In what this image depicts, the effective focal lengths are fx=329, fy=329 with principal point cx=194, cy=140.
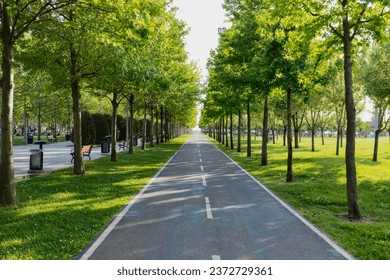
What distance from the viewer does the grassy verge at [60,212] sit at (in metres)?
6.57

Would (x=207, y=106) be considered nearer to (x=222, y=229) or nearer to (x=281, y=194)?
(x=281, y=194)

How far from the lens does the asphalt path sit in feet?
20.5

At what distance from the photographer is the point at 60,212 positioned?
9242 millimetres

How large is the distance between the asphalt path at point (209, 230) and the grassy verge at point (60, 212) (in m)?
0.45

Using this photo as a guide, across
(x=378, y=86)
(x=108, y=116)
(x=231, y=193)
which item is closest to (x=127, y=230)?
(x=231, y=193)

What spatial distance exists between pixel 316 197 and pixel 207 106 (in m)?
32.3

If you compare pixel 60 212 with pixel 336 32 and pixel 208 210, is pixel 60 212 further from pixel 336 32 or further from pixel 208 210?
pixel 336 32

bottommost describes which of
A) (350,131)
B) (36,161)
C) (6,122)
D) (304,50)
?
(36,161)

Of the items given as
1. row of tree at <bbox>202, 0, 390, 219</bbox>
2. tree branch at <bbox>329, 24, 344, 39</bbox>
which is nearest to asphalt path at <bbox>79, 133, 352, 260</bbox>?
row of tree at <bbox>202, 0, 390, 219</bbox>

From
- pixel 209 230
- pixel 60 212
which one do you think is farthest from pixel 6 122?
pixel 209 230

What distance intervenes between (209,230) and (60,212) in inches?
173

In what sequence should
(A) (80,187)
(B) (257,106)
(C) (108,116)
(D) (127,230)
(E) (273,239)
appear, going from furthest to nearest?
(C) (108,116) → (B) (257,106) → (A) (80,187) → (D) (127,230) → (E) (273,239)

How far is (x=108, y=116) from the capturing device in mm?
46438
